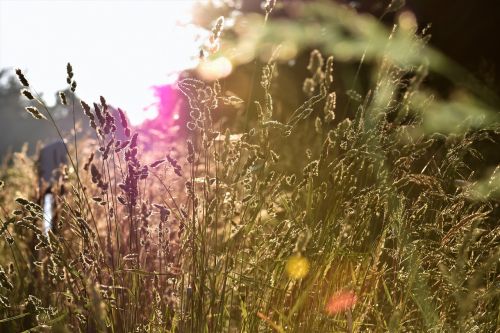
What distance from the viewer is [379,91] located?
1958mm

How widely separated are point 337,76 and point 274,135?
6047 mm

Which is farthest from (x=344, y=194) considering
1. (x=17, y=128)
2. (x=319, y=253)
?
(x=17, y=128)

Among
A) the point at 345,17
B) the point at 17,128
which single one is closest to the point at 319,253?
the point at 345,17

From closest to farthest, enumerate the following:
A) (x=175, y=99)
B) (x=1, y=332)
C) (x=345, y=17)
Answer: (x=1, y=332) → (x=345, y=17) → (x=175, y=99)

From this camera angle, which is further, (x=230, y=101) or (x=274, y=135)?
(x=274, y=135)

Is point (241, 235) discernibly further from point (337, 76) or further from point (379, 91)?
point (337, 76)

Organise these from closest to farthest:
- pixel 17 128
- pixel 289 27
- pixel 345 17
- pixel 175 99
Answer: pixel 345 17 → pixel 289 27 → pixel 175 99 → pixel 17 128

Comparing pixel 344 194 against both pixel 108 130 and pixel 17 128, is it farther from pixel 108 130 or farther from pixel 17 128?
pixel 17 128

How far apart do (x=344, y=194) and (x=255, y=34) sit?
20.6 feet

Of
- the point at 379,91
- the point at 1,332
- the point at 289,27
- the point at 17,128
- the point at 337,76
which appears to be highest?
the point at 17,128

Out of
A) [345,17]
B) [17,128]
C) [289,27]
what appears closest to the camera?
[345,17]

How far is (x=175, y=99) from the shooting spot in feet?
27.7

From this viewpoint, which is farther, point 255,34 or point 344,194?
point 255,34

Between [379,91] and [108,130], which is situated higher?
[379,91]
